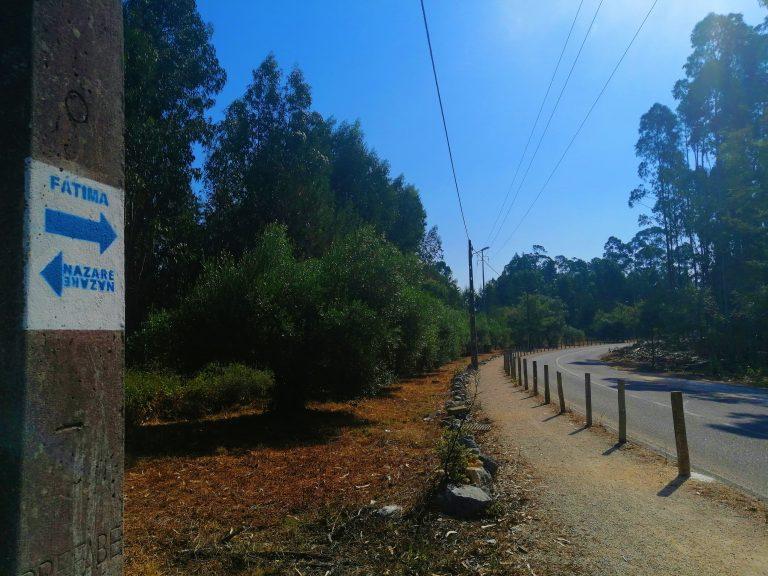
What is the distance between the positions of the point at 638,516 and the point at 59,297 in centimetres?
605

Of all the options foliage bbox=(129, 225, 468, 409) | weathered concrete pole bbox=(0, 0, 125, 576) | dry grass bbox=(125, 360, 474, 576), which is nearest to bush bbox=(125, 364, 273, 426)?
foliage bbox=(129, 225, 468, 409)

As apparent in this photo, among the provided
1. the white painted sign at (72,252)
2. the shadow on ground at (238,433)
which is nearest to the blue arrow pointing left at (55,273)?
the white painted sign at (72,252)

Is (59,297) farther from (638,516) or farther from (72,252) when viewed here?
(638,516)

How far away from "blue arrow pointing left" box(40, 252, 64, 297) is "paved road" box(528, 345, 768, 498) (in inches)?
317

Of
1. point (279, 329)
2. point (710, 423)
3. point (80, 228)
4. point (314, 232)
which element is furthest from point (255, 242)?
point (80, 228)

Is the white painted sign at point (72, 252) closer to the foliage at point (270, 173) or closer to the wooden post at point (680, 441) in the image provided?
the wooden post at point (680, 441)

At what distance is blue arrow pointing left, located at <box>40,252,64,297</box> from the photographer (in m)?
1.86

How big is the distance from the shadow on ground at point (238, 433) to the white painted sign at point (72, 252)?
9348 mm

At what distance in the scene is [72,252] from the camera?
6.42 ft

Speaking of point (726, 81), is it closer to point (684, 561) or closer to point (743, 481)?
point (743, 481)

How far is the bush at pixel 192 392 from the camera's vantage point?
14461mm

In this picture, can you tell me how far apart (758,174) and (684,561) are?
33.4 m

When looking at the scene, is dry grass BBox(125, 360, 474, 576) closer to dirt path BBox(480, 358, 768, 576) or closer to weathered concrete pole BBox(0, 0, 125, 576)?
dirt path BBox(480, 358, 768, 576)

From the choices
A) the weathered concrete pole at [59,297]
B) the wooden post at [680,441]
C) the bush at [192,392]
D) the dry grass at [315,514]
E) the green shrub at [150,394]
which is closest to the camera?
the weathered concrete pole at [59,297]
